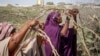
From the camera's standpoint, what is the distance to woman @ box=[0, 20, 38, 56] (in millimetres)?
3576

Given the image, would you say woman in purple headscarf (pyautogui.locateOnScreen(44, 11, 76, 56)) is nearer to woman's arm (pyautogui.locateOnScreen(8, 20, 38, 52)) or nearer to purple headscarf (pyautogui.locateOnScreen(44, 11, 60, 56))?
purple headscarf (pyautogui.locateOnScreen(44, 11, 60, 56))

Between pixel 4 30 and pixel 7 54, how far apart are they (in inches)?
10.7

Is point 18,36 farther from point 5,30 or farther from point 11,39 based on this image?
point 5,30

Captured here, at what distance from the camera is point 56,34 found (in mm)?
5637

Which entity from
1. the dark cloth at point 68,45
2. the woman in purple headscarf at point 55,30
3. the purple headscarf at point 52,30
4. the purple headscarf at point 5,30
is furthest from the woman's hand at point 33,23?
the dark cloth at point 68,45

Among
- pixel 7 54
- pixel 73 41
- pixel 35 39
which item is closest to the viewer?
pixel 7 54

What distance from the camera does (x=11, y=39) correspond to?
3.67 m

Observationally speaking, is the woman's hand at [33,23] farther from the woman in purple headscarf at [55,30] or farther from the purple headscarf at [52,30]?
the purple headscarf at [52,30]

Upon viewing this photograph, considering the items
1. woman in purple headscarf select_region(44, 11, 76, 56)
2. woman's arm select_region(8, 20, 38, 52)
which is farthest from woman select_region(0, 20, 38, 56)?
woman in purple headscarf select_region(44, 11, 76, 56)

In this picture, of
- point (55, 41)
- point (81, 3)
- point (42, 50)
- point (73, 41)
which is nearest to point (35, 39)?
point (42, 50)

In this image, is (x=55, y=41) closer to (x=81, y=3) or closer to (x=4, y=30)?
(x=4, y=30)

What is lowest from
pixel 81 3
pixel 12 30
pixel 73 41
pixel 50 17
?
pixel 81 3

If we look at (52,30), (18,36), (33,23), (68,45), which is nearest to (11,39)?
(18,36)

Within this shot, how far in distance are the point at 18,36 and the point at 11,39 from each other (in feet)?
0.39
